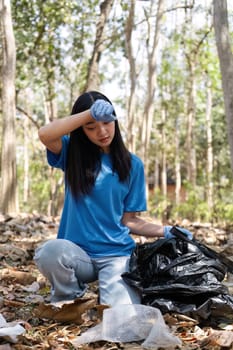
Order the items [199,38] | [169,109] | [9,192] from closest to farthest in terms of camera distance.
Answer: [9,192]
[199,38]
[169,109]

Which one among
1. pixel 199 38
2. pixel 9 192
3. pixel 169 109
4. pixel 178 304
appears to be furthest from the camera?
pixel 169 109

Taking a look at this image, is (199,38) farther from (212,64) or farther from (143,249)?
(143,249)

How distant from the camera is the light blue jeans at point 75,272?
104 inches

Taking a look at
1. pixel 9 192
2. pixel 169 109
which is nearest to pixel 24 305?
pixel 9 192

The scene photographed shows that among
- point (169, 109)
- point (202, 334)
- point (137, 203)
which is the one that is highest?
point (169, 109)

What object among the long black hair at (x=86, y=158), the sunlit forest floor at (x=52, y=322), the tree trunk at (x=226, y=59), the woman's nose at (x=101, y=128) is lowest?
the sunlit forest floor at (x=52, y=322)

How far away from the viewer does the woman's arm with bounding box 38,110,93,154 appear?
8.62 feet

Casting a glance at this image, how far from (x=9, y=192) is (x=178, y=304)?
5.47 metres

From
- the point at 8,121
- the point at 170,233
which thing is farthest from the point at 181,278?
the point at 8,121

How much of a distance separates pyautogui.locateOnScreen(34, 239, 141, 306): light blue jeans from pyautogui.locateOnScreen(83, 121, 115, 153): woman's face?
536 millimetres

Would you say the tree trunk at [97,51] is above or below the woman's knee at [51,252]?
above

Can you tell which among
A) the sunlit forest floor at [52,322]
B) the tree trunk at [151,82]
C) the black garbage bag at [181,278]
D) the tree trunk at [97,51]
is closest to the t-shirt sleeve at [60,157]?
the black garbage bag at [181,278]

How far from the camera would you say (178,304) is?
2568mm

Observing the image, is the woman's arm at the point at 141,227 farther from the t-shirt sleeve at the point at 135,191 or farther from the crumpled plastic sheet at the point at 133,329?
the crumpled plastic sheet at the point at 133,329
